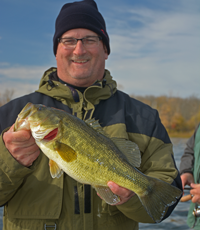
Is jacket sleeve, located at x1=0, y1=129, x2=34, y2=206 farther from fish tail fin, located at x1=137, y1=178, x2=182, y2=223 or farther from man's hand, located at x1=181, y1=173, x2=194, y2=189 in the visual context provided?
man's hand, located at x1=181, y1=173, x2=194, y2=189

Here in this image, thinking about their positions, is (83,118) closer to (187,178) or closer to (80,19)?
(80,19)

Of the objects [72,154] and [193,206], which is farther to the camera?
[193,206]

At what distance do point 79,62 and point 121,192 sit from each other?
188cm

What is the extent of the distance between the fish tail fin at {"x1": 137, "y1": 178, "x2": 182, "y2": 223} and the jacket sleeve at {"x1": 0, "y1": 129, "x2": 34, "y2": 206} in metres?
1.24

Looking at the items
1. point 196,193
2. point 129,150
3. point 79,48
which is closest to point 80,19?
point 79,48

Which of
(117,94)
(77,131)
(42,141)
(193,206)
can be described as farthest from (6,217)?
(193,206)

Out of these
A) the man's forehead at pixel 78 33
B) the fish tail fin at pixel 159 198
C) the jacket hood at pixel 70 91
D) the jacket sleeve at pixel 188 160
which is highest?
the man's forehead at pixel 78 33

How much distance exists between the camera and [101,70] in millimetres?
3633

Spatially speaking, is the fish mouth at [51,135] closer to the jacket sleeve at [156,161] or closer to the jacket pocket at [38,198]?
the jacket pocket at [38,198]

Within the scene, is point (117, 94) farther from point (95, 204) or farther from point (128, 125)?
point (95, 204)

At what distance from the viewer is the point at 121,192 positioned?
97.4 inches

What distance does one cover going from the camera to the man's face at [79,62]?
11.3ft

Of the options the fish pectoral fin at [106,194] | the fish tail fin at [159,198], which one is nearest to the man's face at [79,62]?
the fish pectoral fin at [106,194]

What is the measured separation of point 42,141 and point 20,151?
28 centimetres
